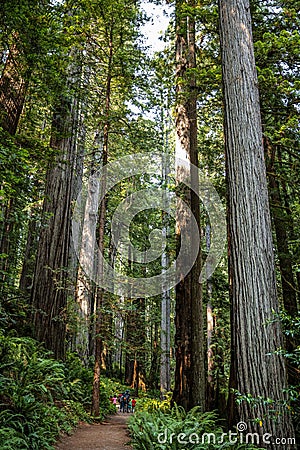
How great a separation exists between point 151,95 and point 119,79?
1.61 meters

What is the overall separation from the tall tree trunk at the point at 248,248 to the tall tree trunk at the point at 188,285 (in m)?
1.42

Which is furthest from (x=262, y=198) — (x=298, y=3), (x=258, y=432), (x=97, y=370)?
(x=97, y=370)

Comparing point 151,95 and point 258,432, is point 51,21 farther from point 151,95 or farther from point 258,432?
point 258,432

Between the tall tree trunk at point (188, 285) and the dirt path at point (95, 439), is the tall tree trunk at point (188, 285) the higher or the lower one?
the higher one

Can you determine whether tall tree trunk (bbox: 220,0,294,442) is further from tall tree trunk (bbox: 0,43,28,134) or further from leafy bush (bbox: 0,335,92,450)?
tall tree trunk (bbox: 0,43,28,134)

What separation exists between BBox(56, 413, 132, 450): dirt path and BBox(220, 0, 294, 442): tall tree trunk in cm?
194

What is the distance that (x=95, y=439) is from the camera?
5879mm

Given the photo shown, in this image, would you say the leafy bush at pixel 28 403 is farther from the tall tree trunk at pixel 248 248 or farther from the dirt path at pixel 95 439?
the tall tree trunk at pixel 248 248

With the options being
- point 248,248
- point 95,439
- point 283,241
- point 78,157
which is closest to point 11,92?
point 78,157

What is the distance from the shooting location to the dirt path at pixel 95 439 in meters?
5.23

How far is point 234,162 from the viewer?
4957mm

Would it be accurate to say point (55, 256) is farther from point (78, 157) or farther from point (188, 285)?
point (188, 285)

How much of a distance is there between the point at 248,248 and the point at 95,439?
402 cm

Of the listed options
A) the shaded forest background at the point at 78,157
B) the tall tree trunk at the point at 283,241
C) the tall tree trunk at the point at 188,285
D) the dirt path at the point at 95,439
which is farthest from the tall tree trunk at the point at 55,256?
the tall tree trunk at the point at 283,241
